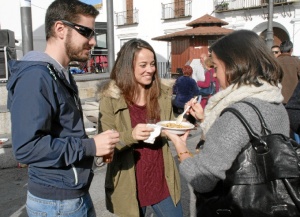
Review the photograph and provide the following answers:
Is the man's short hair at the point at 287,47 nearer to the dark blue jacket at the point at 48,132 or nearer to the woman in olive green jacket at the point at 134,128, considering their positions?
the woman in olive green jacket at the point at 134,128

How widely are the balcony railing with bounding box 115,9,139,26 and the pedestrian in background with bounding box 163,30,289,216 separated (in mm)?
26371

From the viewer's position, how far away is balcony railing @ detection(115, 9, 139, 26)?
27.4m

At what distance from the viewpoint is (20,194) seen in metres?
4.43

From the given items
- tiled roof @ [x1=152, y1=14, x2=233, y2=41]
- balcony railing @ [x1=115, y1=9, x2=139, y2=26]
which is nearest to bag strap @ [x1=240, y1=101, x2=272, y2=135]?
tiled roof @ [x1=152, y1=14, x2=233, y2=41]

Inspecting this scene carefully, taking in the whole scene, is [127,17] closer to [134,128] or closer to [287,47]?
[287,47]

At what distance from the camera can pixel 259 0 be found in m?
19.8

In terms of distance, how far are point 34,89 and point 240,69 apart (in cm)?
106

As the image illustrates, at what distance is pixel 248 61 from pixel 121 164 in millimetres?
1214

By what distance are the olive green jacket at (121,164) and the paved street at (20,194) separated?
1293 mm

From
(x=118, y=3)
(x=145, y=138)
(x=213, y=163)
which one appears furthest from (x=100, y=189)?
(x=118, y=3)

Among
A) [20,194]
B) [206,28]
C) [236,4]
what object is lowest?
[20,194]

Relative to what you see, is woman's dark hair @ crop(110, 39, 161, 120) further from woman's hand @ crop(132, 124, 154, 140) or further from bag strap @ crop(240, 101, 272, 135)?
bag strap @ crop(240, 101, 272, 135)

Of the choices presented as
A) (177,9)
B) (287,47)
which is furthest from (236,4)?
(287,47)

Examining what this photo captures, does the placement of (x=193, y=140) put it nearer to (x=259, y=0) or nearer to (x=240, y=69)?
(x=240, y=69)
